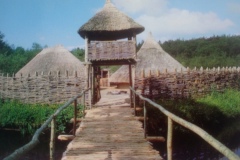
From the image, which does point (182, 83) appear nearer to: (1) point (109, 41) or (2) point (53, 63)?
(1) point (109, 41)

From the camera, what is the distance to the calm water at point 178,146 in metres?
11.4

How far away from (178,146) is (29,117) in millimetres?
7182

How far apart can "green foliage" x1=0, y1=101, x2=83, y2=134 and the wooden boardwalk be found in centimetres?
521

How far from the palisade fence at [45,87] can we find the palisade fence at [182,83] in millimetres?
3308

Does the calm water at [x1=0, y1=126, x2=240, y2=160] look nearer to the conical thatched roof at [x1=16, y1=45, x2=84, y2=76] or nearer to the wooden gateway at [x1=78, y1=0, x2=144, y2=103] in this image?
the wooden gateway at [x1=78, y1=0, x2=144, y2=103]

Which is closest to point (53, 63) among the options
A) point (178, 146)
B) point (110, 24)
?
point (110, 24)

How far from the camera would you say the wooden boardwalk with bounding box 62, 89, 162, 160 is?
15.9 feet

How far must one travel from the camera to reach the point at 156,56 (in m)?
21.2

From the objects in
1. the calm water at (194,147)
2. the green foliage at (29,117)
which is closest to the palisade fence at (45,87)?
the green foliage at (29,117)

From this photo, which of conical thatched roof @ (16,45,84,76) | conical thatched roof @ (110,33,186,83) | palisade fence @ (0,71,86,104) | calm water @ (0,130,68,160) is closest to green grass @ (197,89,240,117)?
conical thatched roof @ (110,33,186,83)

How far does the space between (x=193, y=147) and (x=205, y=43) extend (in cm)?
3000

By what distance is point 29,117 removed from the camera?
550 inches

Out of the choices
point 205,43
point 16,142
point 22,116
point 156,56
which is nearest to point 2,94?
point 22,116

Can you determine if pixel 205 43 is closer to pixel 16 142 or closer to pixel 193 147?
pixel 193 147
